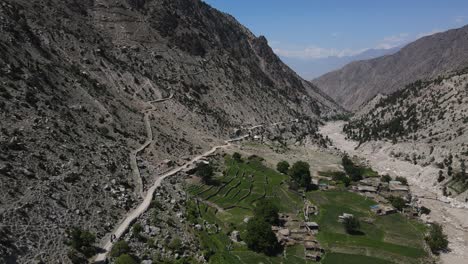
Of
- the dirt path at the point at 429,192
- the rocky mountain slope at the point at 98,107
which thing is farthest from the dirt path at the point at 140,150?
the dirt path at the point at 429,192

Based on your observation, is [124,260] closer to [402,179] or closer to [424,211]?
[424,211]

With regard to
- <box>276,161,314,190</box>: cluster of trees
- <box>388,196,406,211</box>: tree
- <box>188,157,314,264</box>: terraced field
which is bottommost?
<box>188,157,314,264</box>: terraced field

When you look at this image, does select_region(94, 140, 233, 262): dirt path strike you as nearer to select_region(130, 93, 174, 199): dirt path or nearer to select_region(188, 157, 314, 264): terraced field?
select_region(130, 93, 174, 199): dirt path

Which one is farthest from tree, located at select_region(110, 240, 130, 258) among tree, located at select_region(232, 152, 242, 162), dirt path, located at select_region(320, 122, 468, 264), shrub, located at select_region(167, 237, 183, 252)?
tree, located at select_region(232, 152, 242, 162)

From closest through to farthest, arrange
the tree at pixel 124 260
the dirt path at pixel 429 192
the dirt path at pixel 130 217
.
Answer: the tree at pixel 124 260 < the dirt path at pixel 130 217 < the dirt path at pixel 429 192

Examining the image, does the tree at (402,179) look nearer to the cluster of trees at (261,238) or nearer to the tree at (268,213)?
the tree at (268,213)

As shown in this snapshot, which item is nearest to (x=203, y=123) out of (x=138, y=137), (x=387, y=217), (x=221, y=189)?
(x=138, y=137)
